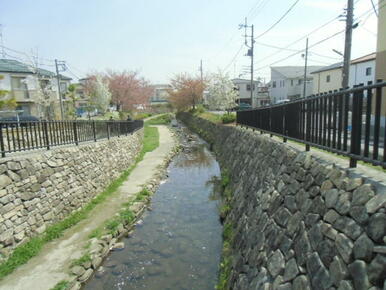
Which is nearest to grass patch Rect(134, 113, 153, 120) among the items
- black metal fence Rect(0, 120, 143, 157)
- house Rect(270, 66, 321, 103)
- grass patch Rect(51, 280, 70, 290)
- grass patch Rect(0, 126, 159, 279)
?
house Rect(270, 66, 321, 103)

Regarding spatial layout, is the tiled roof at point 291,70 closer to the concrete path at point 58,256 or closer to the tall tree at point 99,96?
the tall tree at point 99,96

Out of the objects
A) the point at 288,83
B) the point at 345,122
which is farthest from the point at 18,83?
the point at 288,83

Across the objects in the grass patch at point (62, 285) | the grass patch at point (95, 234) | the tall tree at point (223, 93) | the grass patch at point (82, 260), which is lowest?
the grass patch at point (62, 285)

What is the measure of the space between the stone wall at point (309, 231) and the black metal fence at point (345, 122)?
32cm

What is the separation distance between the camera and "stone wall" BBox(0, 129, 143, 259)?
5525 mm

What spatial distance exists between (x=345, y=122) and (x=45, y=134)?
728 centimetres

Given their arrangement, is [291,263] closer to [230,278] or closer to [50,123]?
[230,278]

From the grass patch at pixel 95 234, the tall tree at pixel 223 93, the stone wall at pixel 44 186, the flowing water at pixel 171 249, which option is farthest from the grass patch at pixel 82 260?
the tall tree at pixel 223 93

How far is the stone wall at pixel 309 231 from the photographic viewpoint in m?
2.28

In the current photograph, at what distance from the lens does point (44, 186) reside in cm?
671

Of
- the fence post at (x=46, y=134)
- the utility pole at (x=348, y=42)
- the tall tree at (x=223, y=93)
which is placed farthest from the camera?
the tall tree at (x=223, y=93)

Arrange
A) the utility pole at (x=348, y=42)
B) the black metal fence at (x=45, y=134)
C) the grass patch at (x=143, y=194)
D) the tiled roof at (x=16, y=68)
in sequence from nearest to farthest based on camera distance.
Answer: the black metal fence at (x=45, y=134) → the grass patch at (x=143, y=194) → the utility pole at (x=348, y=42) → the tiled roof at (x=16, y=68)

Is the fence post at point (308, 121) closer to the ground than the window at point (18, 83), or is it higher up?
closer to the ground

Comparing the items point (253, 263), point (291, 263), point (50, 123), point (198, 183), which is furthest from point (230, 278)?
point (198, 183)
